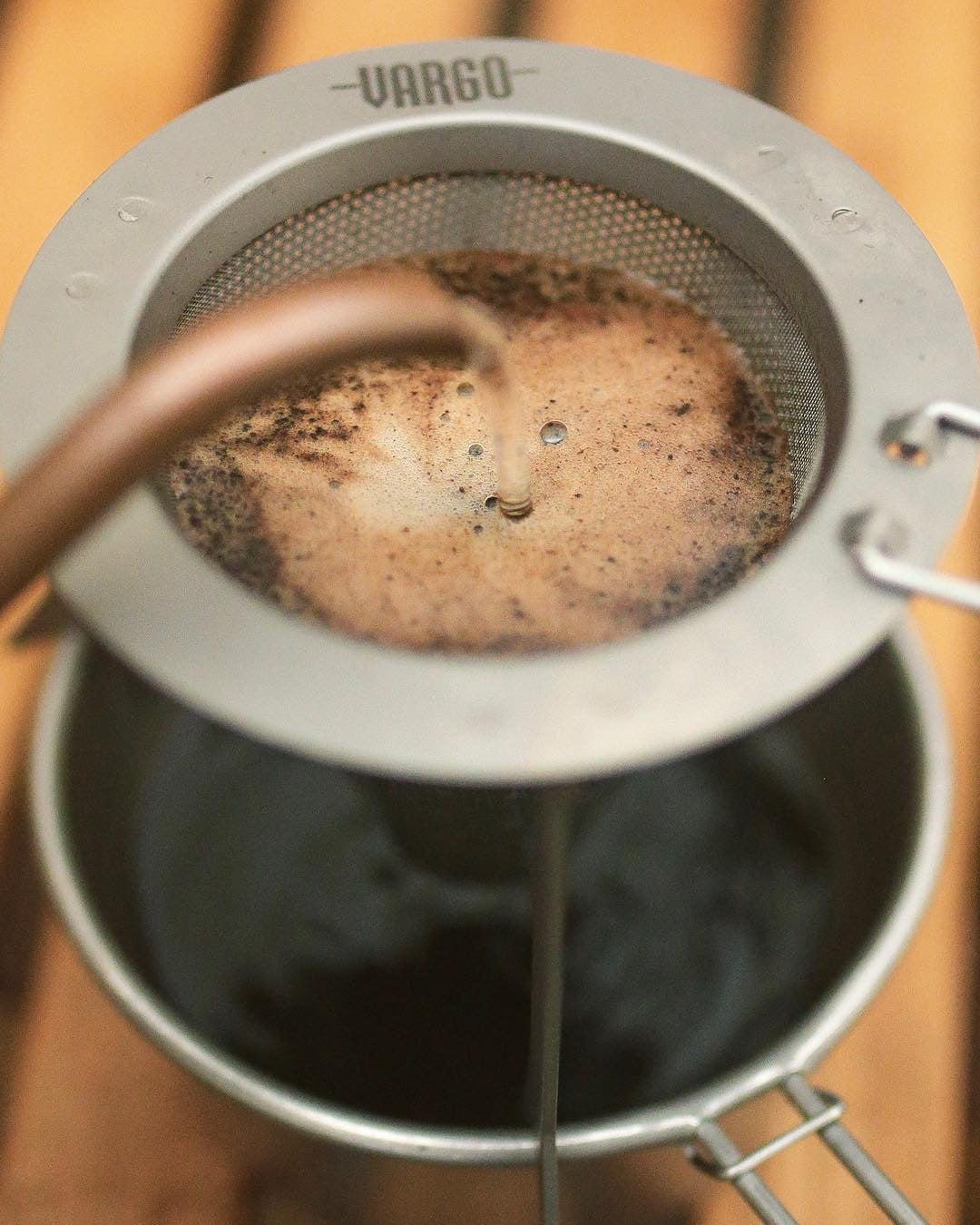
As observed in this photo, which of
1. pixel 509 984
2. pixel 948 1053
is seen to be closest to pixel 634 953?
pixel 509 984

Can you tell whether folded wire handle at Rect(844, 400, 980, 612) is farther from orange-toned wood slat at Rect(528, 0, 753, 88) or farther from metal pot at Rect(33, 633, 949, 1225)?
orange-toned wood slat at Rect(528, 0, 753, 88)

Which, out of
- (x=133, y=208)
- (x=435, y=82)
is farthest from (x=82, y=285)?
(x=435, y=82)

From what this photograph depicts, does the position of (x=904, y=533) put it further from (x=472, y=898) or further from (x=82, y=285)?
(x=472, y=898)

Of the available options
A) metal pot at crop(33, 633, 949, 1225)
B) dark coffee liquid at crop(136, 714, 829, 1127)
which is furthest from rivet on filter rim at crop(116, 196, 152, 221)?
dark coffee liquid at crop(136, 714, 829, 1127)

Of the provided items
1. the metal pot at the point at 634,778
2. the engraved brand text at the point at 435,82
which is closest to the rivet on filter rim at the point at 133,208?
the engraved brand text at the point at 435,82

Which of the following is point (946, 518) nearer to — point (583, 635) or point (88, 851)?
point (583, 635)

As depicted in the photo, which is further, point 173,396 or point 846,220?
point 846,220

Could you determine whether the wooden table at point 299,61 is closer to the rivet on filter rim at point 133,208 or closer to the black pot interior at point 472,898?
the black pot interior at point 472,898

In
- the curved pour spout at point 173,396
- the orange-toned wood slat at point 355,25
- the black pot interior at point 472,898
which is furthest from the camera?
the orange-toned wood slat at point 355,25
